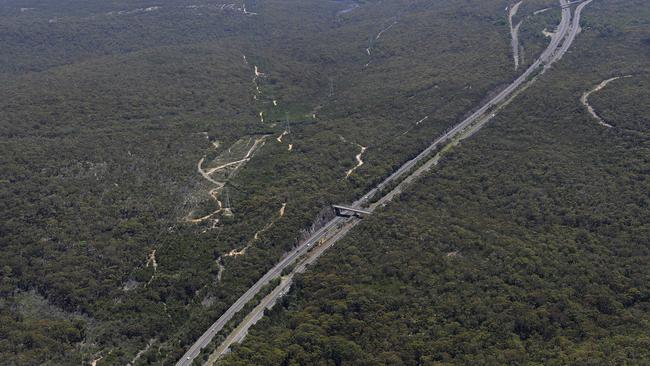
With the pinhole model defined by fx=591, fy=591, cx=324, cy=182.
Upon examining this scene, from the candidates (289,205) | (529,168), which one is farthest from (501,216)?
(289,205)

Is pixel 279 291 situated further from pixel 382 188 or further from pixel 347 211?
pixel 382 188

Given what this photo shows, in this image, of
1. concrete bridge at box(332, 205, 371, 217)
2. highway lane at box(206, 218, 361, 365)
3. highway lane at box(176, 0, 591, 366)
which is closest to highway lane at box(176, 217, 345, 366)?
highway lane at box(176, 0, 591, 366)

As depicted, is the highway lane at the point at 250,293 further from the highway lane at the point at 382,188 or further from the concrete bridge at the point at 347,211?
the concrete bridge at the point at 347,211

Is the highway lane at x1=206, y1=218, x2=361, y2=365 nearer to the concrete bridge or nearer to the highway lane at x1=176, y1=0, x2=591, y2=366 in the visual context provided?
the highway lane at x1=176, y1=0, x2=591, y2=366

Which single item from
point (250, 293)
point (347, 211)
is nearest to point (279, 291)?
point (250, 293)

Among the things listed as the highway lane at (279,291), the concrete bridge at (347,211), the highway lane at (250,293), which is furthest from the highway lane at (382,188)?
the concrete bridge at (347,211)

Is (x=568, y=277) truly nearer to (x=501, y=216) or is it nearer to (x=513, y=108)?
(x=501, y=216)
